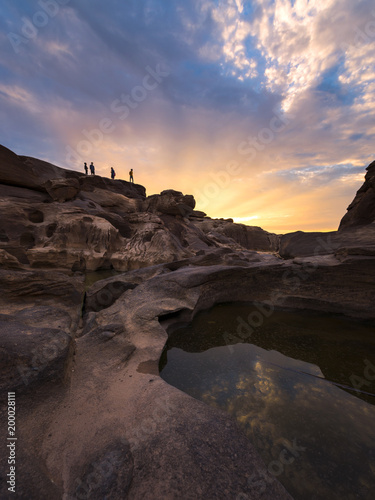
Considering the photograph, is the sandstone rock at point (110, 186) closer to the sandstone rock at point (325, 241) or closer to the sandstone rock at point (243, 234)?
the sandstone rock at point (243, 234)

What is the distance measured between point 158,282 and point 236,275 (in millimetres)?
2636

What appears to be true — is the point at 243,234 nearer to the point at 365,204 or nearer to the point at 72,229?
the point at 365,204

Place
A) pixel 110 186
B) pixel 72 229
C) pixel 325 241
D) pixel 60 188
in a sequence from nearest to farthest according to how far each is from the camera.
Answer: pixel 325 241 → pixel 72 229 → pixel 60 188 → pixel 110 186

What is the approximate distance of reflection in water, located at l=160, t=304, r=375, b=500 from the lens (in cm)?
187

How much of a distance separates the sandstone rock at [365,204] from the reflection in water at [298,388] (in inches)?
352

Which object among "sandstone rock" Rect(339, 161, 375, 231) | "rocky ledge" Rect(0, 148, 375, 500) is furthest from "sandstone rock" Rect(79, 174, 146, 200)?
"sandstone rock" Rect(339, 161, 375, 231)

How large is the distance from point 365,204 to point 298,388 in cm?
1284

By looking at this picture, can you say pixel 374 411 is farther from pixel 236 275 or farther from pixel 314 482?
pixel 236 275

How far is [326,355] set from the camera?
3824 millimetres

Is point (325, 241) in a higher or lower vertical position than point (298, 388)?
higher

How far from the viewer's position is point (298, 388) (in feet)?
9.64

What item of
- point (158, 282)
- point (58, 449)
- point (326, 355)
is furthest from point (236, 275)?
point (58, 449)

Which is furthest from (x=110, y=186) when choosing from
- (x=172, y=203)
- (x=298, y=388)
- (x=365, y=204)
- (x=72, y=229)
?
(x=298, y=388)

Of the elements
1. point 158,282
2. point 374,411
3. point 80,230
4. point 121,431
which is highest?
point 80,230
